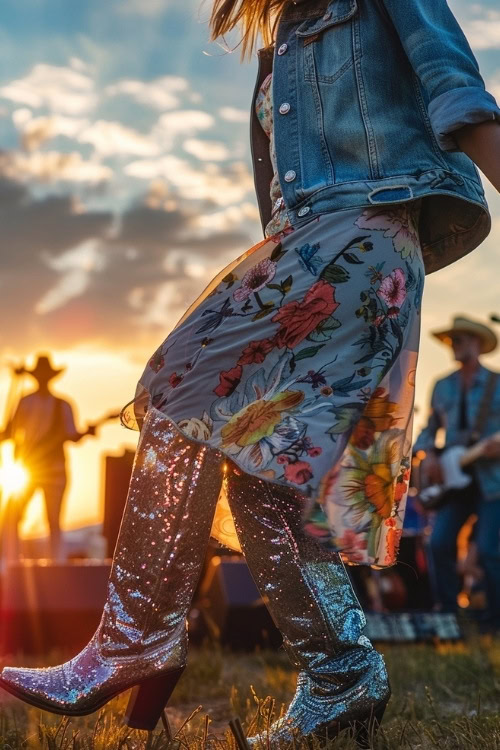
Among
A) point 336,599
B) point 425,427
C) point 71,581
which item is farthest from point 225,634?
point 336,599

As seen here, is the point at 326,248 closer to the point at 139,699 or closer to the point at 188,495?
the point at 188,495

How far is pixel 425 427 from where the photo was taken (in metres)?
6.47

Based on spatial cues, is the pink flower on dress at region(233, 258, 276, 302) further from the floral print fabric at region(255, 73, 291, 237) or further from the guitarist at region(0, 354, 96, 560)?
the guitarist at region(0, 354, 96, 560)

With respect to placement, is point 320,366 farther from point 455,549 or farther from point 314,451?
point 455,549

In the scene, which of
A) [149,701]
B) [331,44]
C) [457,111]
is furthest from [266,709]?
[331,44]

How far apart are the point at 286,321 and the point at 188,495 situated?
388 mm

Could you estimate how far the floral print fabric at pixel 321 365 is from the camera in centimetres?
166

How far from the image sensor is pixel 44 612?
4.68 m

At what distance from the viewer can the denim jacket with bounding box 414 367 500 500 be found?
589 centimetres

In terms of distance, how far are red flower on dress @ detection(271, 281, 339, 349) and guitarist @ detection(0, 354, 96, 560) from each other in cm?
691

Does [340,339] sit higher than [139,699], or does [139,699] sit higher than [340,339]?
[340,339]

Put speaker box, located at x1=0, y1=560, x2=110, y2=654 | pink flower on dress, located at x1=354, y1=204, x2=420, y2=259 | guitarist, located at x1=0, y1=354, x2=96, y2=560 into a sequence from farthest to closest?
guitarist, located at x1=0, y1=354, x2=96, y2=560
speaker box, located at x1=0, y1=560, x2=110, y2=654
pink flower on dress, located at x1=354, y1=204, x2=420, y2=259

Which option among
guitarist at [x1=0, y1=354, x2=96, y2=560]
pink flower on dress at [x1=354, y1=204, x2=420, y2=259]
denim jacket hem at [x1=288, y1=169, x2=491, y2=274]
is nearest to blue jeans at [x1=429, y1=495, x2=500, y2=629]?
guitarist at [x1=0, y1=354, x2=96, y2=560]

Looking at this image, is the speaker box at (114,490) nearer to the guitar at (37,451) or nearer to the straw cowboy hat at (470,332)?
the guitar at (37,451)
